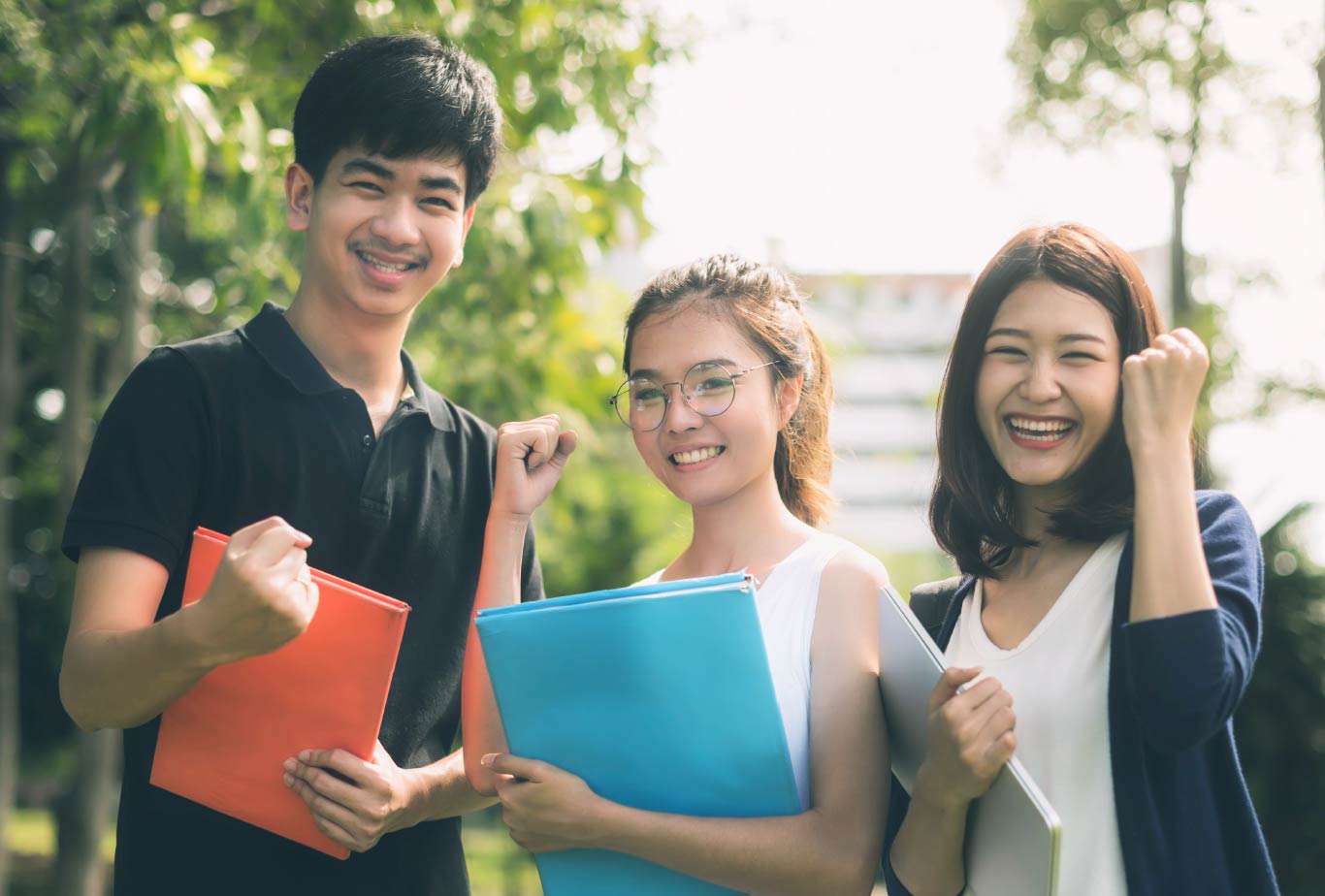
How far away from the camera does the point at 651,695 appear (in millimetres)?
1821

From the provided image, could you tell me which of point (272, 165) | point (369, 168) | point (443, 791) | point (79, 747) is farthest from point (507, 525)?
point (79, 747)

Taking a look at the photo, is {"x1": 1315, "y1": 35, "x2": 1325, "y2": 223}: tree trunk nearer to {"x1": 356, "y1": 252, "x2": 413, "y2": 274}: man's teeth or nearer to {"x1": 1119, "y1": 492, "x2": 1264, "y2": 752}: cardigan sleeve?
{"x1": 1119, "y1": 492, "x2": 1264, "y2": 752}: cardigan sleeve

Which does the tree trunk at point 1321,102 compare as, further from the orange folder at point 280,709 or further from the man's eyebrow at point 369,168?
the orange folder at point 280,709

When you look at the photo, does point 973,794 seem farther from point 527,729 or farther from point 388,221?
point 388,221

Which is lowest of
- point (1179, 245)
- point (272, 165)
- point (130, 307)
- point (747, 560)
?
point (747, 560)

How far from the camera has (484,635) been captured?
1.82m

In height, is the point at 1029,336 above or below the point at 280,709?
above

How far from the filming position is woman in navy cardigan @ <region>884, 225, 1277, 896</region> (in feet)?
5.44

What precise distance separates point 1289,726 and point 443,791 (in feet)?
16.5

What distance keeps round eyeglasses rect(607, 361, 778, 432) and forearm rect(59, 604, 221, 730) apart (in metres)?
0.82

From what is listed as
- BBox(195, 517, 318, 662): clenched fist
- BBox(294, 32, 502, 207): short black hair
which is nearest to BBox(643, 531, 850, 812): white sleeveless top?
BBox(195, 517, 318, 662): clenched fist

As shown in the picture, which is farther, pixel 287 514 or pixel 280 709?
pixel 287 514

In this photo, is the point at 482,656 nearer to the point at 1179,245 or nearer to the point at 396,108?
the point at 396,108

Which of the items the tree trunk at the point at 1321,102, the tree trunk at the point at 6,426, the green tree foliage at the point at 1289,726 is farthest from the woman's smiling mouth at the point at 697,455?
the tree trunk at the point at 6,426
